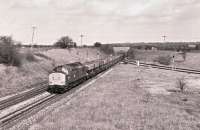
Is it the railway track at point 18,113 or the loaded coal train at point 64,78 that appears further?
the loaded coal train at point 64,78

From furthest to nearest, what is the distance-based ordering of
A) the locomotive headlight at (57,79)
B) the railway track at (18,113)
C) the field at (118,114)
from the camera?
the locomotive headlight at (57,79), the railway track at (18,113), the field at (118,114)

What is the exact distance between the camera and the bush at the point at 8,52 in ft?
169

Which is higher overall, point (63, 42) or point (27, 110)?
point (63, 42)

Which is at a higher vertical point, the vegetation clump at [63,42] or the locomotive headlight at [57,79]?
the vegetation clump at [63,42]

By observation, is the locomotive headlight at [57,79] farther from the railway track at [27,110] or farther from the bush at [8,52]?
the bush at [8,52]

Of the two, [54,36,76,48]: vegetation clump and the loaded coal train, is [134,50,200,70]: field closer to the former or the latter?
[54,36,76,48]: vegetation clump

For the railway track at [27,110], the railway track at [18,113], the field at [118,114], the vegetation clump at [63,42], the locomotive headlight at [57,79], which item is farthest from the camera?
the vegetation clump at [63,42]

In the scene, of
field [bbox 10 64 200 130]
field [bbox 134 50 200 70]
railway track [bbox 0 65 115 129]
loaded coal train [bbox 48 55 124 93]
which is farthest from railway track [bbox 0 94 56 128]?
field [bbox 134 50 200 70]

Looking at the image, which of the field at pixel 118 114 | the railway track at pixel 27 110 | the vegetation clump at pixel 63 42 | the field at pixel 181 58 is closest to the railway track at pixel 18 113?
the railway track at pixel 27 110

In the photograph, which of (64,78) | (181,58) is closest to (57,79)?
(64,78)

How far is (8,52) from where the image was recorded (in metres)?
51.8

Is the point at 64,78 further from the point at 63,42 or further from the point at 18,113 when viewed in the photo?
the point at 63,42

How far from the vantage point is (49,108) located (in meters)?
27.9

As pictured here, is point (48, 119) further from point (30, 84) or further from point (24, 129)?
point (30, 84)
